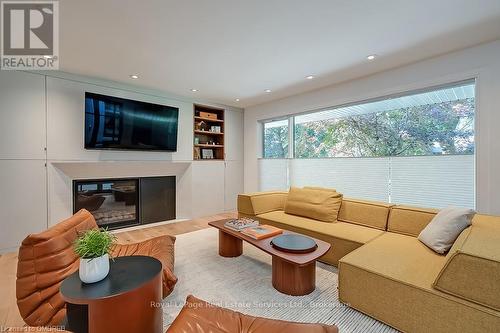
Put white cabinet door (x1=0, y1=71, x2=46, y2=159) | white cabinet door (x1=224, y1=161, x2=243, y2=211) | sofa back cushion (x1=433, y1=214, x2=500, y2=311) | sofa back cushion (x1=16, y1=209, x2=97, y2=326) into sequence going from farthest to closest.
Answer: white cabinet door (x1=224, y1=161, x2=243, y2=211)
white cabinet door (x1=0, y1=71, x2=46, y2=159)
sofa back cushion (x1=16, y1=209, x2=97, y2=326)
sofa back cushion (x1=433, y1=214, x2=500, y2=311)

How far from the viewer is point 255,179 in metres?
5.39

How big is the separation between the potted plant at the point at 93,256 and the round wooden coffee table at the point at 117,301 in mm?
46

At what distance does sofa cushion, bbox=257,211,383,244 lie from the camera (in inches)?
97.3

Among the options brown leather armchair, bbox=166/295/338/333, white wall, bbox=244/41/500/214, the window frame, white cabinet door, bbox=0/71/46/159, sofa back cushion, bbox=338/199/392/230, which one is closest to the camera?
brown leather armchair, bbox=166/295/338/333

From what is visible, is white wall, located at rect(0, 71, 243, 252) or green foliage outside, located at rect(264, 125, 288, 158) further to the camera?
green foliage outside, located at rect(264, 125, 288, 158)

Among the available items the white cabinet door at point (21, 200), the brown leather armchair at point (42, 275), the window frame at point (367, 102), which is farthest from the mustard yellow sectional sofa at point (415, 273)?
the white cabinet door at point (21, 200)

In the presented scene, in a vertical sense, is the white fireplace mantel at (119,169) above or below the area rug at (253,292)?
above

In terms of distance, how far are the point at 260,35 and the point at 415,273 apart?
8.16 feet

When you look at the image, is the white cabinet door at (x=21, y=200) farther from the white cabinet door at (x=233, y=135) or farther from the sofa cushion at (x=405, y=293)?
the sofa cushion at (x=405, y=293)

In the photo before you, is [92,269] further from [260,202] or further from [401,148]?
[401,148]

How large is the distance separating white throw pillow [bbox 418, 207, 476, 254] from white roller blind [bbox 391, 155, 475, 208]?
0.89 meters

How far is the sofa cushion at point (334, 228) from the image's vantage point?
247 centimetres

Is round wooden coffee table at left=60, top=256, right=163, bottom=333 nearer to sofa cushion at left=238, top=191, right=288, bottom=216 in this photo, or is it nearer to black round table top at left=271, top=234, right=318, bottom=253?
black round table top at left=271, top=234, right=318, bottom=253

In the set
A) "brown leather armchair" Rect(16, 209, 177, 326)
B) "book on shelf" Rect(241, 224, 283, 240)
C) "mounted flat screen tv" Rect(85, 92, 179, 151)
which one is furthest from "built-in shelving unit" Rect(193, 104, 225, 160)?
"brown leather armchair" Rect(16, 209, 177, 326)
